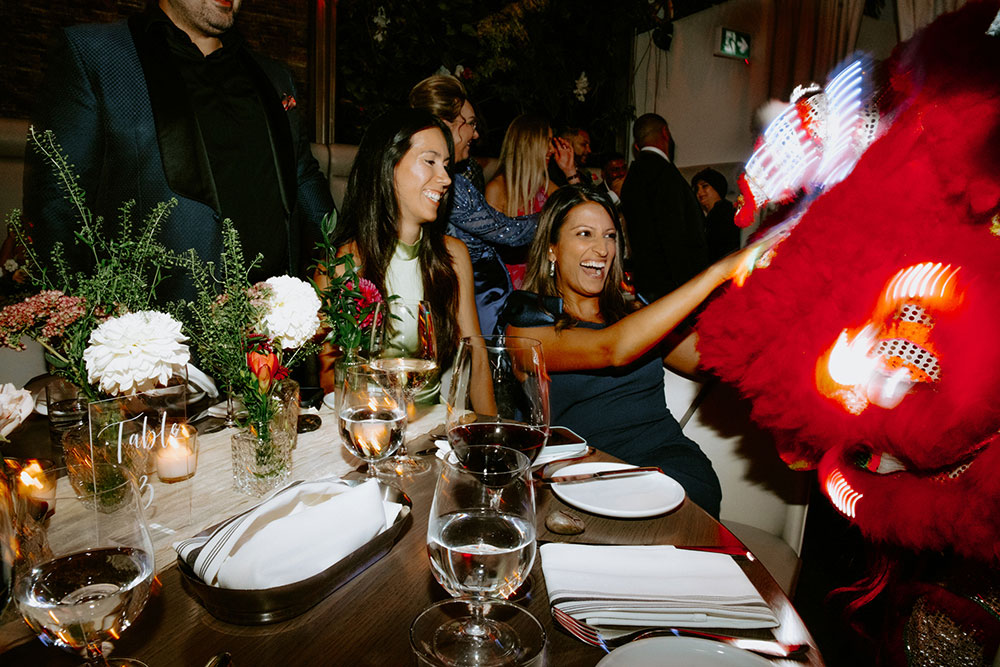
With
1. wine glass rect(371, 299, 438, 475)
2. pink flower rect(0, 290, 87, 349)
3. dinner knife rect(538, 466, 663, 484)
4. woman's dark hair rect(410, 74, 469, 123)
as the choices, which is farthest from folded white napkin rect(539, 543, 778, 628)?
woman's dark hair rect(410, 74, 469, 123)

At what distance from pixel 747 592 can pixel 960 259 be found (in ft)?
2.51

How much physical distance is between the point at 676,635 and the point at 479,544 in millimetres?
231

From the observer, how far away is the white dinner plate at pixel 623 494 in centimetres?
87

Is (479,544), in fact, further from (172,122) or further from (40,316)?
(172,122)

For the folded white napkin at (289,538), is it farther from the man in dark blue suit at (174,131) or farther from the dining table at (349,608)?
the man in dark blue suit at (174,131)

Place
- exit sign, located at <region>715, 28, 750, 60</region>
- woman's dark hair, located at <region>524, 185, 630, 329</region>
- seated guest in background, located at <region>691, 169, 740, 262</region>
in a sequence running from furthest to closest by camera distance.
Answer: exit sign, located at <region>715, 28, 750, 60</region> < seated guest in background, located at <region>691, 169, 740, 262</region> < woman's dark hair, located at <region>524, 185, 630, 329</region>

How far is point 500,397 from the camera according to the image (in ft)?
2.74

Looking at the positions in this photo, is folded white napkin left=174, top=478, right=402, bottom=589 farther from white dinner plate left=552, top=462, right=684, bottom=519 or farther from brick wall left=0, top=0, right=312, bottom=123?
brick wall left=0, top=0, right=312, bottom=123

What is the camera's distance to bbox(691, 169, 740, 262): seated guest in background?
4637 mm

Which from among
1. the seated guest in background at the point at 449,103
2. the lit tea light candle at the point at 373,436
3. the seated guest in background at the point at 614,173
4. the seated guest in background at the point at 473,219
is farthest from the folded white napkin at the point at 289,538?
the seated guest in background at the point at 614,173

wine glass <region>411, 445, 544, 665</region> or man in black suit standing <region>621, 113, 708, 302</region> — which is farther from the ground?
man in black suit standing <region>621, 113, 708, 302</region>

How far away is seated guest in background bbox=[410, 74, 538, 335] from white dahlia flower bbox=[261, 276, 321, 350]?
69.0 inches

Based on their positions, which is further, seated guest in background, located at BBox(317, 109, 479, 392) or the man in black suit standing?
the man in black suit standing

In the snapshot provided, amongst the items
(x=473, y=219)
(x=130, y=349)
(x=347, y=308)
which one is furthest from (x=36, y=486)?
(x=473, y=219)
